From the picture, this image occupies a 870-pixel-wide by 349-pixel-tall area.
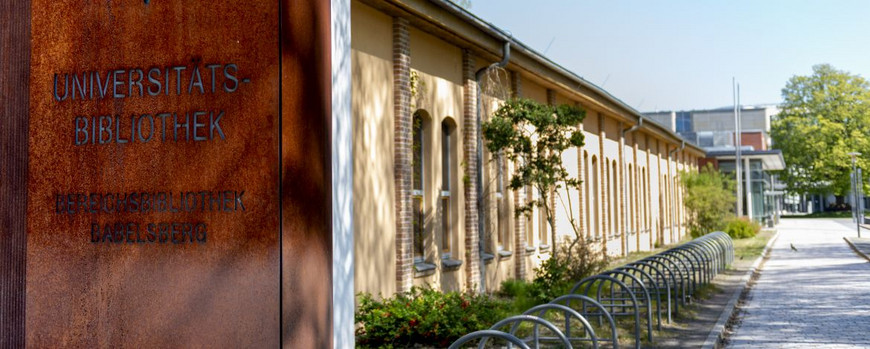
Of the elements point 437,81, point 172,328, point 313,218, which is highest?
point 437,81

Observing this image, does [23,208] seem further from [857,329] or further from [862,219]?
[862,219]

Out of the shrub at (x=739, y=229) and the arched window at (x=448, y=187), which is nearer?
the arched window at (x=448, y=187)

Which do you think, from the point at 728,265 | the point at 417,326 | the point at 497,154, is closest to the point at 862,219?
the point at 728,265

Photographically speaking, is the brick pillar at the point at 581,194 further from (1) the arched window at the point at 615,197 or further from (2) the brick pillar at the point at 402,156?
(2) the brick pillar at the point at 402,156

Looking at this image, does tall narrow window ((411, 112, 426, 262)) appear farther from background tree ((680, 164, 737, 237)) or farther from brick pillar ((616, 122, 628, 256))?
background tree ((680, 164, 737, 237))

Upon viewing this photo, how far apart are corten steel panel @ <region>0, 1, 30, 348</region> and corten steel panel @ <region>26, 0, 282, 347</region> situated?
0.35 ft

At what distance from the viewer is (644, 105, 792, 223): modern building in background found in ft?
171

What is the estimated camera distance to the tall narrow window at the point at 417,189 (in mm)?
12833

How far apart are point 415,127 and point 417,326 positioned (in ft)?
13.6

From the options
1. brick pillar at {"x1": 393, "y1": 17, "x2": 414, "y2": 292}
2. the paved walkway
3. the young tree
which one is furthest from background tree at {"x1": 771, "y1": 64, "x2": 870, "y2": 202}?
brick pillar at {"x1": 393, "y1": 17, "x2": 414, "y2": 292}

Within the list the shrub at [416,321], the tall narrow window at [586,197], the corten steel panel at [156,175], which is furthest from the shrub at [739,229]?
the corten steel panel at [156,175]

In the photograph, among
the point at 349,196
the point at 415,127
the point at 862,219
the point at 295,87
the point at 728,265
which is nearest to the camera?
the point at 295,87

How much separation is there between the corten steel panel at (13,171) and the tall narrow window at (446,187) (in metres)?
8.50

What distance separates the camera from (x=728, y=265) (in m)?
22.1
